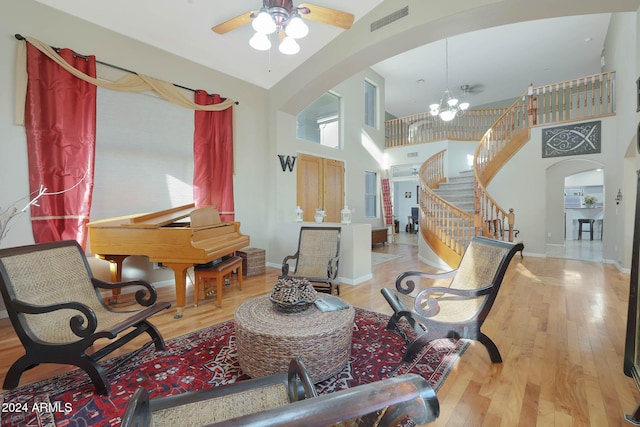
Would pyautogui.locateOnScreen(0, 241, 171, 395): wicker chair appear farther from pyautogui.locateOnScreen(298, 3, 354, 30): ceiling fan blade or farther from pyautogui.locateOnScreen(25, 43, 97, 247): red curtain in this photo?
pyautogui.locateOnScreen(298, 3, 354, 30): ceiling fan blade

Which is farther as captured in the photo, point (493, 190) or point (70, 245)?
point (493, 190)

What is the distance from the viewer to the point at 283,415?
0.54 metres

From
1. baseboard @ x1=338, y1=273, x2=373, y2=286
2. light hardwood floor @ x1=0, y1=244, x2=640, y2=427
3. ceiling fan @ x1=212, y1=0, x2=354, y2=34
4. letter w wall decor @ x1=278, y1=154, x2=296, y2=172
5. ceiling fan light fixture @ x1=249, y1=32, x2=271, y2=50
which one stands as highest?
ceiling fan @ x1=212, y1=0, x2=354, y2=34

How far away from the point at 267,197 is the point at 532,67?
342 inches

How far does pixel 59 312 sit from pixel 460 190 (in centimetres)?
808

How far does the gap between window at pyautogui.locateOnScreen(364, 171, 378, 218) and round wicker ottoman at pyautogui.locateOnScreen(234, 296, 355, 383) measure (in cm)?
659

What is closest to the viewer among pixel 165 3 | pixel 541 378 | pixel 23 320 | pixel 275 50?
pixel 23 320

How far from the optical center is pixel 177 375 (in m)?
1.93

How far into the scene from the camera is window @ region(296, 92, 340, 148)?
21.1 ft

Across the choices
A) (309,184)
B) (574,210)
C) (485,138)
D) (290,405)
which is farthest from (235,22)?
(574,210)

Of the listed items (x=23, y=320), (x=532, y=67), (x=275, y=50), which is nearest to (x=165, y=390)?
(x=23, y=320)

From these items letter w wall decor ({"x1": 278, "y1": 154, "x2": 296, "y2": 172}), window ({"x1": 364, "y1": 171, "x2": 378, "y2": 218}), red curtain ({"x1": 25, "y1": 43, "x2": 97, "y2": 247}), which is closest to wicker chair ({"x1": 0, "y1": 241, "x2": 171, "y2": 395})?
red curtain ({"x1": 25, "y1": 43, "x2": 97, "y2": 247})

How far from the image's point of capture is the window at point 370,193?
331 inches

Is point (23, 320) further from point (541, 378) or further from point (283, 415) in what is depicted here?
point (541, 378)
